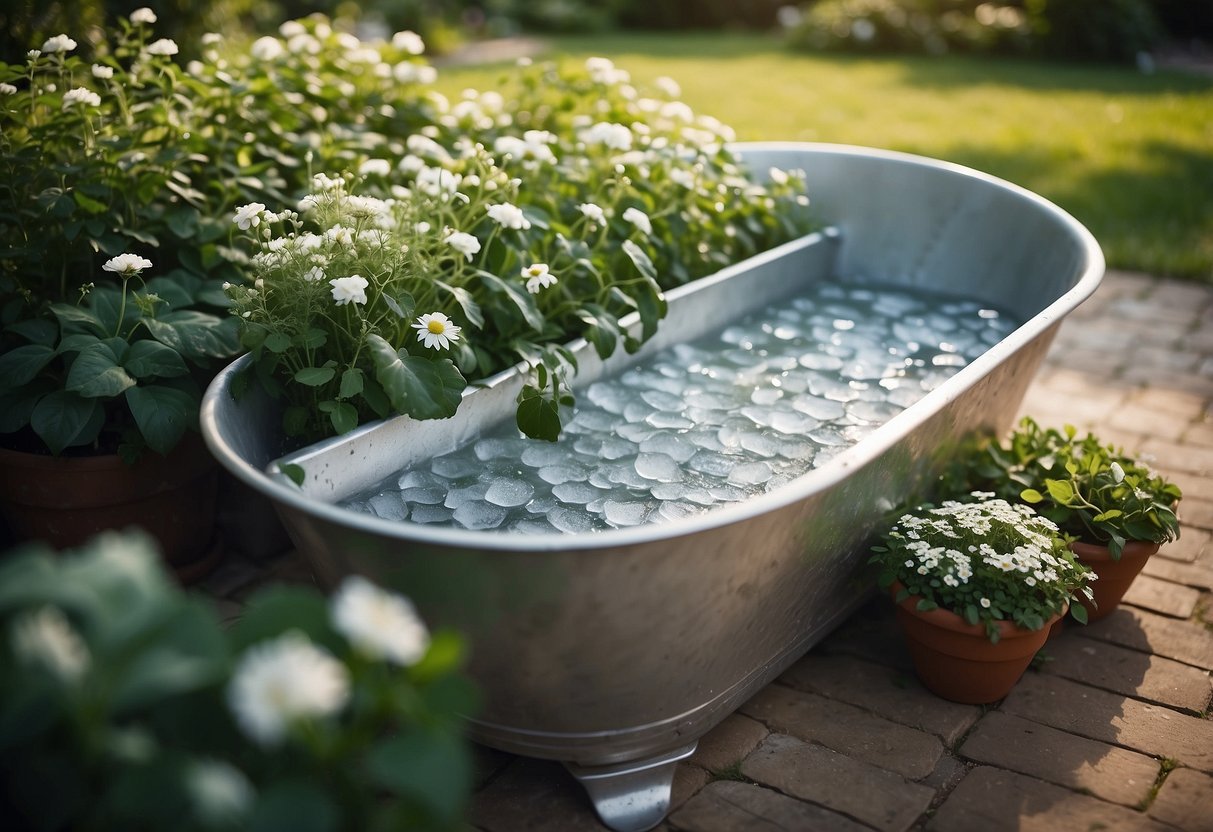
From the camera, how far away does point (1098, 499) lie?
2066 millimetres

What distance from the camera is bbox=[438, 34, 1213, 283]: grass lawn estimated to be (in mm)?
4301

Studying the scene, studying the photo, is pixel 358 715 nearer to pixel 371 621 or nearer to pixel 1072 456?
pixel 371 621

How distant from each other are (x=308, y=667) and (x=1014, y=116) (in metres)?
5.68

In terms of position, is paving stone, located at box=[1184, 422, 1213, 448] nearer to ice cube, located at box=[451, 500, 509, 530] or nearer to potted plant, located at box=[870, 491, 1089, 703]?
potted plant, located at box=[870, 491, 1089, 703]

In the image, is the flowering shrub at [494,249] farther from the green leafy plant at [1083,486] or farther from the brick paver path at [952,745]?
the green leafy plant at [1083,486]

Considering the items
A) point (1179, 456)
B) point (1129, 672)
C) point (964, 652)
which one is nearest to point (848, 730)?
point (964, 652)

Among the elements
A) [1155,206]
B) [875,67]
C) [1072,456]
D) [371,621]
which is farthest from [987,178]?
[875,67]

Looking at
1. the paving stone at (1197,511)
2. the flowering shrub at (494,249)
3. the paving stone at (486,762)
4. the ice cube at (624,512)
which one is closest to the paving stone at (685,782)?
the paving stone at (486,762)

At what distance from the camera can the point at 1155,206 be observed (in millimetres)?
4363

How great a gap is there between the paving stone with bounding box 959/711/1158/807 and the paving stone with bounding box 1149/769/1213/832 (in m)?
0.03

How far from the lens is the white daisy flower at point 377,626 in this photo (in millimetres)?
966

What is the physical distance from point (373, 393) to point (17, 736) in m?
0.93

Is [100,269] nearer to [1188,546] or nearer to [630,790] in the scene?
[630,790]

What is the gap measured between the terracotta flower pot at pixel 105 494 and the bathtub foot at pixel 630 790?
991mm
